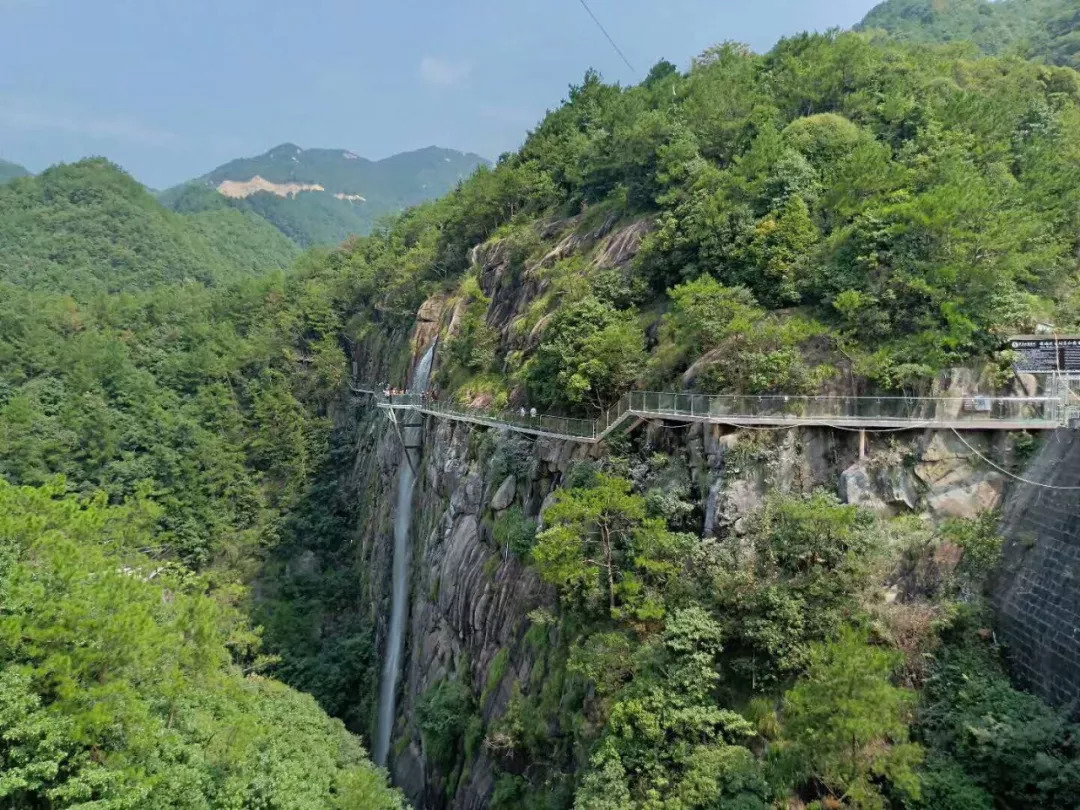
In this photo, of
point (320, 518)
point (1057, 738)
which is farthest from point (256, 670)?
point (1057, 738)

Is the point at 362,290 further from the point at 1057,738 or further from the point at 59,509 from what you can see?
the point at 1057,738

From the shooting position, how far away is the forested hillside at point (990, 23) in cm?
6500

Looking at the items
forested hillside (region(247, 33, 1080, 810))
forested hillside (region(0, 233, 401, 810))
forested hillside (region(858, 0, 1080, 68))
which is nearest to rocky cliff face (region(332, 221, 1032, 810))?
forested hillside (region(247, 33, 1080, 810))

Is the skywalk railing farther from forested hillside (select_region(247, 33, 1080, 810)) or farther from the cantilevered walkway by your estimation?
forested hillside (select_region(247, 33, 1080, 810))

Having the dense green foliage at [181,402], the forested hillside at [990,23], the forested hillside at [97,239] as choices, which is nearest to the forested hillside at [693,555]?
the dense green foliage at [181,402]

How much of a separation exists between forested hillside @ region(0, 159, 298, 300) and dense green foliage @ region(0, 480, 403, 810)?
84658 mm

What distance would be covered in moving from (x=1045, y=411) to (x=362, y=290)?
55707mm

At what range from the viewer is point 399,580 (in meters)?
37.1

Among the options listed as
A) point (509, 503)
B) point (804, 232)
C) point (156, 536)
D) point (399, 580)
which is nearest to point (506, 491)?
point (509, 503)

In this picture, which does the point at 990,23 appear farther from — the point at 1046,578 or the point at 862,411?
the point at 1046,578

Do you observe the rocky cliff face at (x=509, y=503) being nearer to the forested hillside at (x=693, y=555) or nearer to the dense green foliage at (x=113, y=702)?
the forested hillside at (x=693, y=555)

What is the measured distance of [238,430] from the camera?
5288cm

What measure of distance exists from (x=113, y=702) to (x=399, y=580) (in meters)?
22.6

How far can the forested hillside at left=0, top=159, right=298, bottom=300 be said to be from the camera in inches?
3826
